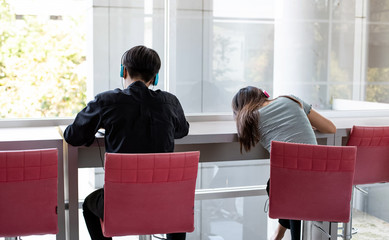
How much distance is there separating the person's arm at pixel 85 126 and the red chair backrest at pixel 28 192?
192mm

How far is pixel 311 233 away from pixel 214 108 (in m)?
1.10

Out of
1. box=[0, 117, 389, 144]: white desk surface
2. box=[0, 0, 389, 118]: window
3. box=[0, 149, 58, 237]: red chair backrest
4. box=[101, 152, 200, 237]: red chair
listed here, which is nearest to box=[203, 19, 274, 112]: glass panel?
box=[0, 0, 389, 118]: window

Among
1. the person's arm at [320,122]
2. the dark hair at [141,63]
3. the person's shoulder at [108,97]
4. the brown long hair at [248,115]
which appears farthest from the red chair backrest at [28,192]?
the person's arm at [320,122]

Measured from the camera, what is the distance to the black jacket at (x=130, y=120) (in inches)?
94.5

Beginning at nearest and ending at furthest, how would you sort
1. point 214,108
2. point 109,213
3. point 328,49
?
point 109,213, point 214,108, point 328,49

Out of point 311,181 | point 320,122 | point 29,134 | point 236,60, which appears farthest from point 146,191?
point 236,60

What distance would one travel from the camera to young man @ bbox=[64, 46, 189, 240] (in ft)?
7.88

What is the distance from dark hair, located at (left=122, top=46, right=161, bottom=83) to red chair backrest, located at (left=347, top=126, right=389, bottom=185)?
1.38 m

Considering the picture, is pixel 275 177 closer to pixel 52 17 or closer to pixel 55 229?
pixel 55 229

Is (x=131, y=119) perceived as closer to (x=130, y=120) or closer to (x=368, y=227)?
(x=130, y=120)

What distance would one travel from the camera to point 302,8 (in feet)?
13.3

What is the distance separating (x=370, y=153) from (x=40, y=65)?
7.04 ft

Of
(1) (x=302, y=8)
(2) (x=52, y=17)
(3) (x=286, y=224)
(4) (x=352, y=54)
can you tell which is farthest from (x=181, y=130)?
(4) (x=352, y=54)

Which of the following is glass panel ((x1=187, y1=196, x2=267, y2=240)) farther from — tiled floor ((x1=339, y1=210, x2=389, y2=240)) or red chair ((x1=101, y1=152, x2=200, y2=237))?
red chair ((x1=101, y1=152, x2=200, y2=237))
